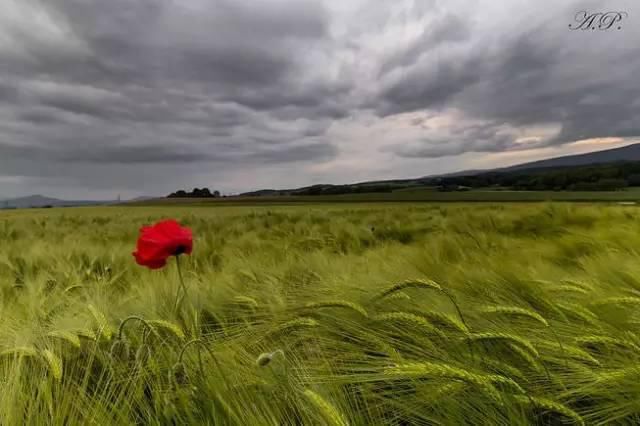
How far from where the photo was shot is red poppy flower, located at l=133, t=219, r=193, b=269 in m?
1.46

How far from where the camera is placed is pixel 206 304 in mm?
1808

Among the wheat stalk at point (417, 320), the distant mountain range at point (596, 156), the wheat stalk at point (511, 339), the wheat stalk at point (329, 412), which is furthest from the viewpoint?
the distant mountain range at point (596, 156)

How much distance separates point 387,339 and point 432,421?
0.31m

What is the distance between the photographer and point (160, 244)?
4.76 feet

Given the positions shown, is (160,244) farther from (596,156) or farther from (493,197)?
(596,156)

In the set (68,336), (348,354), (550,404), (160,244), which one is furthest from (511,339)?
(68,336)

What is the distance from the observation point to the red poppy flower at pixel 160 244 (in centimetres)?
146

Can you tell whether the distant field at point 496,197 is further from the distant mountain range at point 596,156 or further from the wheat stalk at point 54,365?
the distant mountain range at point 596,156

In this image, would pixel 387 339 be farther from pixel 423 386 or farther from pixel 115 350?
pixel 115 350

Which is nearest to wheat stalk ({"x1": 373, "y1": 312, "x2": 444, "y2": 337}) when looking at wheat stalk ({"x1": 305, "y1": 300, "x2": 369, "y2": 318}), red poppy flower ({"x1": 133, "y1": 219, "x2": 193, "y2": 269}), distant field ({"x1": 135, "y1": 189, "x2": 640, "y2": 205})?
wheat stalk ({"x1": 305, "y1": 300, "x2": 369, "y2": 318})

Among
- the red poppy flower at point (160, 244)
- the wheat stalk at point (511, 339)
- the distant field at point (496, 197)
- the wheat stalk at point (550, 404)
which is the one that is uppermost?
the red poppy flower at point (160, 244)

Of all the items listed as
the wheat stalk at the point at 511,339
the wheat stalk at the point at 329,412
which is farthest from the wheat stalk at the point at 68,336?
the wheat stalk at the point at 511,339

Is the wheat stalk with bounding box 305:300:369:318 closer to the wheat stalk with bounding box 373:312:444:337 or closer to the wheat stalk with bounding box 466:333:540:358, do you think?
the wheat stalk with bounding box 373:312:444:337

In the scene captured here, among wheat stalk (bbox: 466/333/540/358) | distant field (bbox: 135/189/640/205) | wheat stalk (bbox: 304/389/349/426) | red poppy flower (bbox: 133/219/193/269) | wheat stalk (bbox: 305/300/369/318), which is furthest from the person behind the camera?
distant field (bbox: 135/189/640/205)
